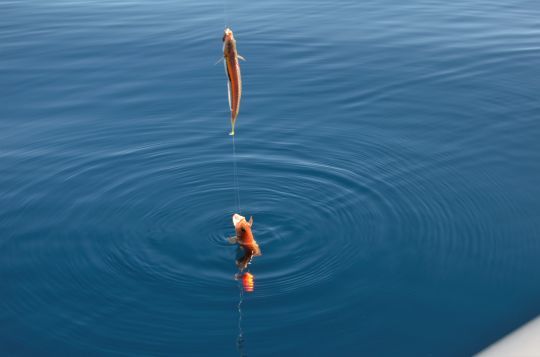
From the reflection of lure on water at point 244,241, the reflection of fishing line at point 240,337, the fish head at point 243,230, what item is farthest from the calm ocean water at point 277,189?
the fish head at point 243,230

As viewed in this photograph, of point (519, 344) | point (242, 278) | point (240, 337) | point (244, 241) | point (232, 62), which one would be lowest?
point (519, 344)

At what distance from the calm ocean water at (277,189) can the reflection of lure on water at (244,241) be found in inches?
5.6

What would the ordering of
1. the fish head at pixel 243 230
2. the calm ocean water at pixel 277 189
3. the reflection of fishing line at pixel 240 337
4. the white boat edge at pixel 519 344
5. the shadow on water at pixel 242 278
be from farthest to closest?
1. the fish head at pixel 243 230
2. the calm ocean water at pixel 277 189
3. the shadow on water at pixel 242 278
4. the reflection of fishing line at pixel 240 337
5. the white boat edge at pixel 519 344

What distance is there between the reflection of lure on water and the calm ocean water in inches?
5.6

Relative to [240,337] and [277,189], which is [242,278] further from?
Result: [277,189]

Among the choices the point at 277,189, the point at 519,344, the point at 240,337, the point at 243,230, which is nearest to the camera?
the point at 519,344

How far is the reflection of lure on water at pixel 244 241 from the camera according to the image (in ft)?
32.6

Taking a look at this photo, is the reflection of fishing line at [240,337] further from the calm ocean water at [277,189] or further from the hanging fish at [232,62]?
the hanging fish at [232,62]

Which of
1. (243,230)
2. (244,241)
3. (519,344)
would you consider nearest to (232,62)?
(243,230)

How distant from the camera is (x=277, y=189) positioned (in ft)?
40.2

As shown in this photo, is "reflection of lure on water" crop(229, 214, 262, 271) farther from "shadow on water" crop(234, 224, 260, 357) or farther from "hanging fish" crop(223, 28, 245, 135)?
"hanging fish" crop(223, 28, 245, 135)

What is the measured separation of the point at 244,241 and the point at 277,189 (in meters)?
2.32

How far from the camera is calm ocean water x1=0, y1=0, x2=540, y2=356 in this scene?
9312mm

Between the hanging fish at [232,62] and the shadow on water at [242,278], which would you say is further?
the shadow on water at [242,278]
